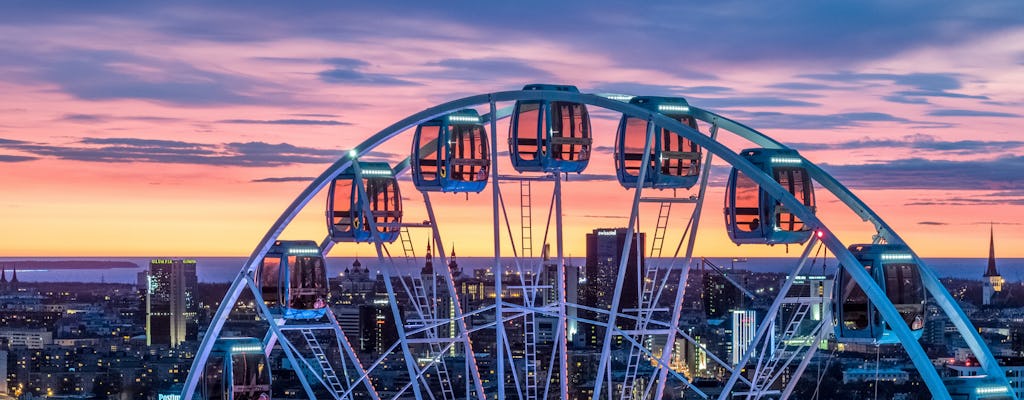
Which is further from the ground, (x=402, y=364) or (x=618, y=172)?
(x=618, y=172)

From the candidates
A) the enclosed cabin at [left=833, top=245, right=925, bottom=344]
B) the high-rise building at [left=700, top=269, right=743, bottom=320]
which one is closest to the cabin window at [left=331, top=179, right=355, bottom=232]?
the enclosed cabin at [left=833, top=245, right=925, bottom=344]

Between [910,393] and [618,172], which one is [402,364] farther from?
[618,172]

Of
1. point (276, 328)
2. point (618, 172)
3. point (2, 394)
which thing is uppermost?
point (618, 172)

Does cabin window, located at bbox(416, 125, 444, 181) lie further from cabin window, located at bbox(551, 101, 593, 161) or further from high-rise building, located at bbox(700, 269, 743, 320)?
high-rise building, located at bbox(700, 269, 743, 320)

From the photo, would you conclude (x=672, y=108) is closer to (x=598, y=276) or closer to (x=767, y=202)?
(x=767, y=202)

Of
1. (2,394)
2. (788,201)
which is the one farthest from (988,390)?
(2,394)

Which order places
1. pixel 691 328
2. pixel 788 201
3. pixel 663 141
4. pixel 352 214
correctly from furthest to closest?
pixel 691 328, pixel 352 214, pixel 663 141, pixel 788 201

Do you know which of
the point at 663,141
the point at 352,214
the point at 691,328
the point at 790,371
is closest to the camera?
the point at 663,141
